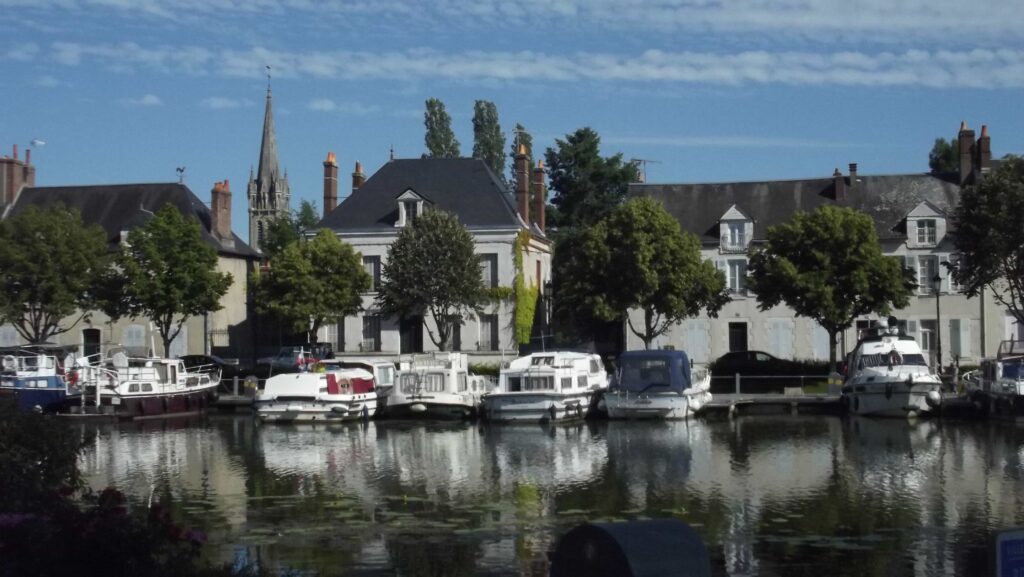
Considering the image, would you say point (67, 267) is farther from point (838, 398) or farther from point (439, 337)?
point (838, 398)

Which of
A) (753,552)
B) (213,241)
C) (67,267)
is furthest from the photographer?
(213,241)

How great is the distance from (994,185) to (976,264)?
9.84 feet

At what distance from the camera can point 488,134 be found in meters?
92.8

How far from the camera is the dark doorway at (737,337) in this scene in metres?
59.1

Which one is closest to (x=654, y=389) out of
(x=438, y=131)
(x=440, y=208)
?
(x=440, y=208)

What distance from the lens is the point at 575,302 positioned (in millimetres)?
54250

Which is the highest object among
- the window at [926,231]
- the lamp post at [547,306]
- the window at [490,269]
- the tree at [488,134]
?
the tree at [488,134]

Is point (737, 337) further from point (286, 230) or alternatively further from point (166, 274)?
point (286, 230)

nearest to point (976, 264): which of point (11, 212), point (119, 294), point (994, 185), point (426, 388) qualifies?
point (994, 185)

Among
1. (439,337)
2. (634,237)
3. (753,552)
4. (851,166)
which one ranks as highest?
(851,166)

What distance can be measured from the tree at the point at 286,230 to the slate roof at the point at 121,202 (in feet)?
58.1

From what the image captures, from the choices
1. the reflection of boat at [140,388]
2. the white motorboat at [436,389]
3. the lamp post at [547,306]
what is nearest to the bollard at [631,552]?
the white motorboat at [436,389]

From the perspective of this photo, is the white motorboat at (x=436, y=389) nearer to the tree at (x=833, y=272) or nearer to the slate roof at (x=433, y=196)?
the tree at (x=833, y=272)

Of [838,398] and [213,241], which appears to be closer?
[838,398]
